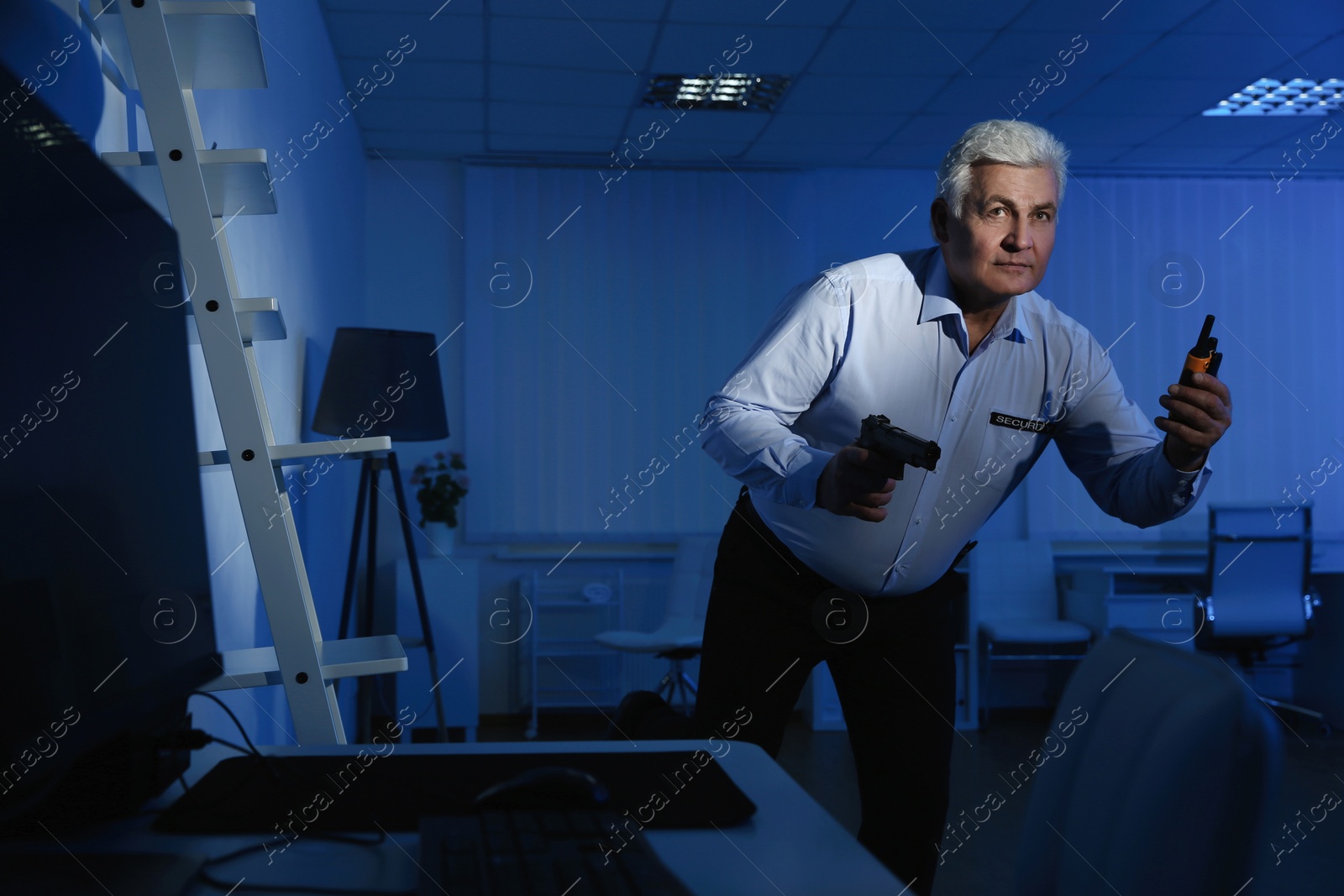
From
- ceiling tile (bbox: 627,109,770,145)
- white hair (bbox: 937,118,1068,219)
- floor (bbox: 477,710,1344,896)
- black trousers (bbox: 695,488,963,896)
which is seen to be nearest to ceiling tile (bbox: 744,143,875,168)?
ceiling tile (bbox: 627,109,770,145)

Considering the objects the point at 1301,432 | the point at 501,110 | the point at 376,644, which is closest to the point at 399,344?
the point at 501,110

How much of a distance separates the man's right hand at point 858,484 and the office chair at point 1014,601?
3744 mm

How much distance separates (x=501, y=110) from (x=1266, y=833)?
4186 mm

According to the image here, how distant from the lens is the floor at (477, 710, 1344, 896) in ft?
9.19

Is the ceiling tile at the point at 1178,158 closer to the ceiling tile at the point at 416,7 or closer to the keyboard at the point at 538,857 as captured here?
the ceiling tile at the point at 416,7

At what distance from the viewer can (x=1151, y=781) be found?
823 millimetres

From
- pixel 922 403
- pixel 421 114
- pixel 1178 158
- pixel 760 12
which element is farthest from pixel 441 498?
pixel 1178 158

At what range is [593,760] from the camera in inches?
39.4

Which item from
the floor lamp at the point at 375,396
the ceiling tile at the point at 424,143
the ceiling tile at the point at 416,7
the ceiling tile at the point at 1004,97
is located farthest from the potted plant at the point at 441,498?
the ceiling tile at the point at 1004,97

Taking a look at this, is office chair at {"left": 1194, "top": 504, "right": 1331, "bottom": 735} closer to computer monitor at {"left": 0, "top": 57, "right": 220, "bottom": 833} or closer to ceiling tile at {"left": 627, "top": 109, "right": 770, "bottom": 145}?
ceiling tile at {"left": 627, "top": 109, "right": 770, "bottom": 145}

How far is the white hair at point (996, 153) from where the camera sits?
157 cm

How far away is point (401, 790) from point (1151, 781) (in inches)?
25.0

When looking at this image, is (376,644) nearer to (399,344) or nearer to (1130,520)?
(1130,520)

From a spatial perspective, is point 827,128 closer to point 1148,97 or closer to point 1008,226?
point 1148,97
